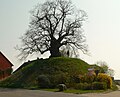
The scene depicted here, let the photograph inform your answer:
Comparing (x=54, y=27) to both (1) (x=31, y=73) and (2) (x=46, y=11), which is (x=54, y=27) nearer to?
(2) (x=46, y=11)

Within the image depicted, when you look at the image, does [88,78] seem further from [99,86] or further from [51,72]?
[51,72]

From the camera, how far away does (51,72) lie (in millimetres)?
45406

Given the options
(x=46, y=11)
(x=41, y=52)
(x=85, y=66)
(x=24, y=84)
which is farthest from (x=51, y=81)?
(x=46, y=11)

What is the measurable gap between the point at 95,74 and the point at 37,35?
683 inches

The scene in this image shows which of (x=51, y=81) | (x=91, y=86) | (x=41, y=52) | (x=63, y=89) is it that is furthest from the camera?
(x=41, y=52)

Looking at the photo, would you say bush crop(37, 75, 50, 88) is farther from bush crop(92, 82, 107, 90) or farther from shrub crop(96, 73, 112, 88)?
shrub crop(96, 73, 112, 88)

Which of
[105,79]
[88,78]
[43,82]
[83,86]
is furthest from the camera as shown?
[88,78]

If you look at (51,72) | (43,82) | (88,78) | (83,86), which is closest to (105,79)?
(88,78)

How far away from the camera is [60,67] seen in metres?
47.3

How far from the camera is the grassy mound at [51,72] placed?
1657 inches

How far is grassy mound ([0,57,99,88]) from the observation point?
138ft

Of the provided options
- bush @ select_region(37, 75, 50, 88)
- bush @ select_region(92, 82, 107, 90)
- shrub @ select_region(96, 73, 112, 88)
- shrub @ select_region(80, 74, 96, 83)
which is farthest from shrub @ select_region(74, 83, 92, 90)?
bush @ select_region(37, 75, 50, 88)

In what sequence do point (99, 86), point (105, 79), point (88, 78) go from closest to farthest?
point (99, 86) → point (105, 79) → point (88, 78)

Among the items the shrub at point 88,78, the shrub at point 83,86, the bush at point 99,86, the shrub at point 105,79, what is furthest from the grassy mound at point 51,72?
the bush at point 99,86
